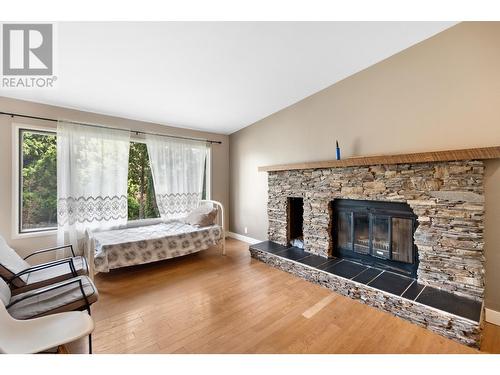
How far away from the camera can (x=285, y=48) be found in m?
2.31

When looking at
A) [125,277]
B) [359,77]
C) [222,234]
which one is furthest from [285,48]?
[125,277]

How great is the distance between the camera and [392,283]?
231cm

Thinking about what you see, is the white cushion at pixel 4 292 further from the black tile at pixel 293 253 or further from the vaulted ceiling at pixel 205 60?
the black tile at pixel 293 253

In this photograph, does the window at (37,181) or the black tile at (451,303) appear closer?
the black tile at (451,303)

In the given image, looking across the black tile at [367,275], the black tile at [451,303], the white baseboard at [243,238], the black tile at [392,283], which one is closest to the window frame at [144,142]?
the white baseboard at [243,238]

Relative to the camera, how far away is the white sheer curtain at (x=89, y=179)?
3.08 metres

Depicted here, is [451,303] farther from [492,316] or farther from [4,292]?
[4,292]

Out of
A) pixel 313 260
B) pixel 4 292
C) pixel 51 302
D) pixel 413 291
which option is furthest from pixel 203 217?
pixel 413 291

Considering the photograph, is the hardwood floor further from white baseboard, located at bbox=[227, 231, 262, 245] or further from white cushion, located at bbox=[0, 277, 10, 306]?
white baseboard, located at bbox=[227, 231, 262, 245]

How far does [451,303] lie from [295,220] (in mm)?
2240

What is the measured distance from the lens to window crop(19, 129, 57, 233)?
2979 millimetres

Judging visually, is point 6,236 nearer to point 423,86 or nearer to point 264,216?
point 264,216

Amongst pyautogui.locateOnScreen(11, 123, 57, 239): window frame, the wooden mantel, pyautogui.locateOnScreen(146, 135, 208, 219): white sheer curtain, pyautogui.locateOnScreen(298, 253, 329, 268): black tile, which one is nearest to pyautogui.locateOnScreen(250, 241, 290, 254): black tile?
pyautogui.locateOnScreen(298, 253, 329, 268): black tile

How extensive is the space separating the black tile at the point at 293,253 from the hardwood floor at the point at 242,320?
1.09 feet
